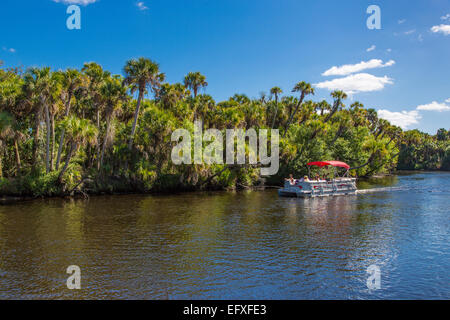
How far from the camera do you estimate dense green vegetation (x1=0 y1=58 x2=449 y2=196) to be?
33062 mm

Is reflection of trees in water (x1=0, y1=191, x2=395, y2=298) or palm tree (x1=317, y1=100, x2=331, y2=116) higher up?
palm tree (x1=317, y1=100, x2=331, y2=116)

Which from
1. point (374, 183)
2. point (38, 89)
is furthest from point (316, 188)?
point (38, 89)

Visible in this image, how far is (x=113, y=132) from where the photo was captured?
1543 inches

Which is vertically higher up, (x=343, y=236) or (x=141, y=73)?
(x=141, y=73)

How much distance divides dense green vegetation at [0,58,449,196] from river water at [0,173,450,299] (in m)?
7.53

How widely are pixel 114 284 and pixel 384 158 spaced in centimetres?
7196

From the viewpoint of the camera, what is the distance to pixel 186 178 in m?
41.9

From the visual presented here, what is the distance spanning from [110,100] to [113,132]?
4.00m

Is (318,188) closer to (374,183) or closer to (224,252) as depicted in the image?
(224,252)
